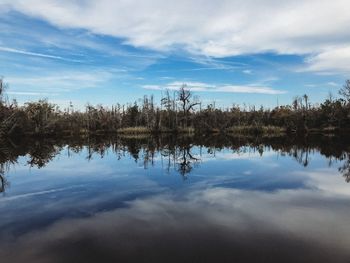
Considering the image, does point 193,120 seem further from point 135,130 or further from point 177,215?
point 177,215

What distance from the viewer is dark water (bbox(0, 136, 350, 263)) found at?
7.61 metres

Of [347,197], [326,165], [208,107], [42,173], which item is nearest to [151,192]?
[347,197]

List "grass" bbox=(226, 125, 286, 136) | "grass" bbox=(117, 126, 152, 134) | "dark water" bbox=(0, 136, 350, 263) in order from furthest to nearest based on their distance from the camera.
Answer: "grass" bbox=(226, 125, 286, 136) < "grass" bbox=(117, 126, 152, 134) < "dark water" bbox=(0, 136, 350, 263)

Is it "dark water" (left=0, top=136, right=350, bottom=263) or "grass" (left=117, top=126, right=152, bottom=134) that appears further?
"grass" (left=117, top=126, right=152, bottom=134)

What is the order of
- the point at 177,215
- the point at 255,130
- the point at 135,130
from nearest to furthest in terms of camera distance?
the point at 177,215 → the point at 135,130 → the point at 255,130

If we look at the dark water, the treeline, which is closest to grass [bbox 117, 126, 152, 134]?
the treeline

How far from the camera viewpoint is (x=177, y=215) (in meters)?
10.6

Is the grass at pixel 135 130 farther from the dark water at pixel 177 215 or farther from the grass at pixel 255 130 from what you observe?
the dark water at pixel 177 215

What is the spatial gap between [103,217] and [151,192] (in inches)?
152

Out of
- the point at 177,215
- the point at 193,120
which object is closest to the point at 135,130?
the point at 193,120

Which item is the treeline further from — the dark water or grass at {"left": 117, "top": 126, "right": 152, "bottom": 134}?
the dark water

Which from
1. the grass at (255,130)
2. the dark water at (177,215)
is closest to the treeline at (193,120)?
the grass at (255,130)

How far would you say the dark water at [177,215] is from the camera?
7.61 meters

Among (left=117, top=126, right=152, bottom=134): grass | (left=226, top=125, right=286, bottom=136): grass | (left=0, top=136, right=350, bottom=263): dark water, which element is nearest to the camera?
(left=0, top=136, right=350, bottom=263): dark water
